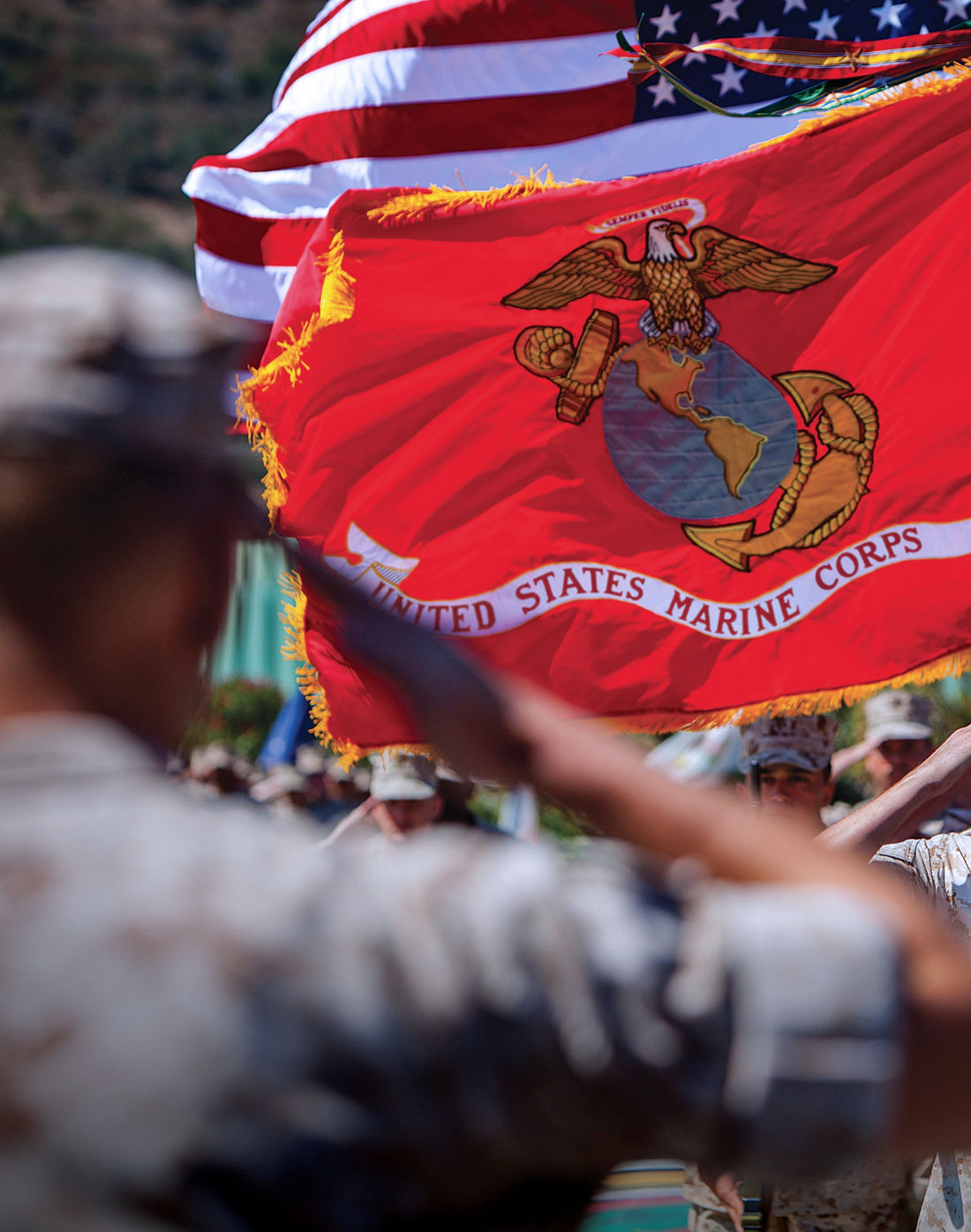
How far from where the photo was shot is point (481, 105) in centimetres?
475

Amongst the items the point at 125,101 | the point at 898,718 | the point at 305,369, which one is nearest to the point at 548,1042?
the point at 305,369

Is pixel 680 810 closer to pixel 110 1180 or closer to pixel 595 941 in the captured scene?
pixel 595 941

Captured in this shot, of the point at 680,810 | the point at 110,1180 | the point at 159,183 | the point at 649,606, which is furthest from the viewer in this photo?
the point at 159,183

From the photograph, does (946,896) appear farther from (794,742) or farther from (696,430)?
(696,430)

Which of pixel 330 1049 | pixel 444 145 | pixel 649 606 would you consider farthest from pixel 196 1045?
pixel 444 145

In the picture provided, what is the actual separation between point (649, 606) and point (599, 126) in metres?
2.05

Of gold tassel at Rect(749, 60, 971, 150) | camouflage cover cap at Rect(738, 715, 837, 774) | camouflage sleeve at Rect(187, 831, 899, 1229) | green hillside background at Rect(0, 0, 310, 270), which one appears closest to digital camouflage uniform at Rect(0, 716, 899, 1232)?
camouflage sleeve at Rect(187, 831, 899, 1229)

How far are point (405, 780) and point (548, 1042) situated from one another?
433 cm

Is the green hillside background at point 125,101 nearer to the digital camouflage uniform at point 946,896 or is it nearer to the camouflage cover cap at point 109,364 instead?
the digital camouflage uniform at point 946,896

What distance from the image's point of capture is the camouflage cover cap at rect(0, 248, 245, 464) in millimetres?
770

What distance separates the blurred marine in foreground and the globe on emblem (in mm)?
3179

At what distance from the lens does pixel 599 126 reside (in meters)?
4.80

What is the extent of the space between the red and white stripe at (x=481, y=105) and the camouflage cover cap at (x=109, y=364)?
4.19 meters

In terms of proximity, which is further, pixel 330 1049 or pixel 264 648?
pixel 264 648
